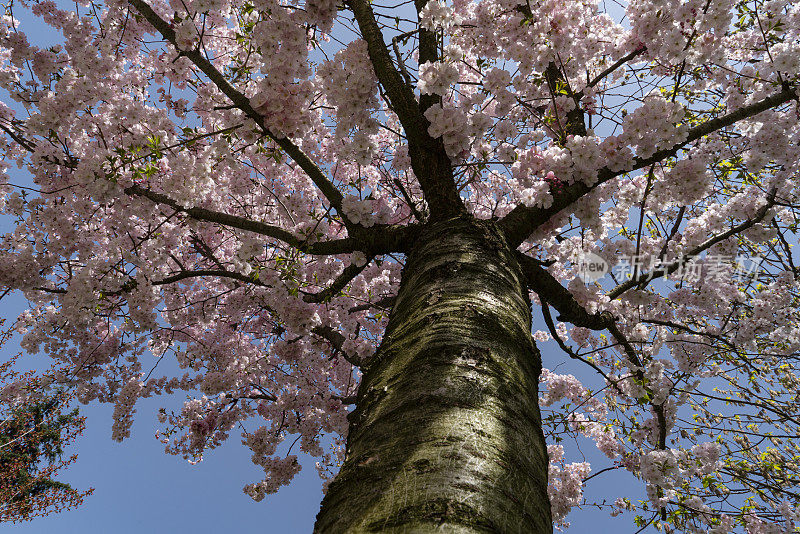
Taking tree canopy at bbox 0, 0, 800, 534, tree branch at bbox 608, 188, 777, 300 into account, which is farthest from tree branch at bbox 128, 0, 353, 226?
tree branch at bbox 608, 188, 777, 300

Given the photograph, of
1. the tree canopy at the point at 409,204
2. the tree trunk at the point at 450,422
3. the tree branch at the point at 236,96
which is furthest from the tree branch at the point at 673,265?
the tree branch at the point at 236,96

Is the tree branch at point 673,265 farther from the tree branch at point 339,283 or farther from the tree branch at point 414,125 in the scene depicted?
the tree branch at point 339,283

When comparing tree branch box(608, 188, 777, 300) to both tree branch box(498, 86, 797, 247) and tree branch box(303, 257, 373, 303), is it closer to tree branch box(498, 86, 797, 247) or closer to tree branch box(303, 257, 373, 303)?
tree branch box(498, 86, 797, 247)

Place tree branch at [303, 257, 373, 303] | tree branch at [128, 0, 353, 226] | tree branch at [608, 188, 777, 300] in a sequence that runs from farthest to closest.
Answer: tree branch at [608, 188, 777, 300] < tree branch at [303, 257, 373, 303] < tree branch at [128, 0, 353, 226]

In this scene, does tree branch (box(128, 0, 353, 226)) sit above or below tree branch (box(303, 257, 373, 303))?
A: above

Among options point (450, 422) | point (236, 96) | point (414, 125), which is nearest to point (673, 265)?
point (414, 125)

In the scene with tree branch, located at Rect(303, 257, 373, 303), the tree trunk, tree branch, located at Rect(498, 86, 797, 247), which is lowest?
the tree trunk

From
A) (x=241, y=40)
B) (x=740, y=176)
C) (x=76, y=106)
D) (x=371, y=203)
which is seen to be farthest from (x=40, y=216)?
(x=740, y=176)

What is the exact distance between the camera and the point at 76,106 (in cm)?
416

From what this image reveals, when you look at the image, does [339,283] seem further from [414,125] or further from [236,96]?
[236,96]

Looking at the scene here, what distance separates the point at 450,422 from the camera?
45.8 inches

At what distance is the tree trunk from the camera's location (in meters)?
0.92

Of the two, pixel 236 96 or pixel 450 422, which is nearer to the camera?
pixel 450 422

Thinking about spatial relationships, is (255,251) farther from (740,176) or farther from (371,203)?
(740,176)
